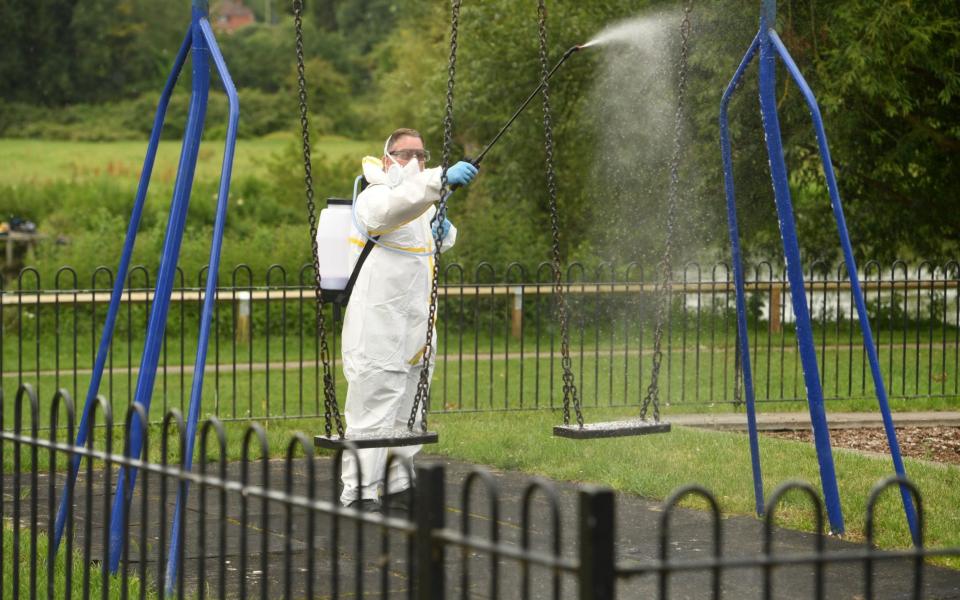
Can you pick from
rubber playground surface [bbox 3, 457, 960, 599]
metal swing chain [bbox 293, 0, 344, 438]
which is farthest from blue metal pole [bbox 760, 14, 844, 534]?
metal swing chain [bbox 293, 0, 344, 438]

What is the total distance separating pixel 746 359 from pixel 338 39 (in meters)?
43.8

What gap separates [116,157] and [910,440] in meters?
32.6

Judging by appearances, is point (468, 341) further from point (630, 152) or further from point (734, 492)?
point (734, 492)

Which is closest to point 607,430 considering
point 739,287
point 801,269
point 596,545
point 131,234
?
point 801,269

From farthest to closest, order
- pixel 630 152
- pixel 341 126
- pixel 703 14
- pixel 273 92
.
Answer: pixel 273 92, pixel 341 126, pixel 630 152, pixel 703 14

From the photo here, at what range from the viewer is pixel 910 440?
34.3 ft

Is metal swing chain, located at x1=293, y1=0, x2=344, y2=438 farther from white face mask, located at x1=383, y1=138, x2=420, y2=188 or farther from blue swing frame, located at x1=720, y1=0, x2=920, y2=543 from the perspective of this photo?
blue swing frame, located at x1=720, y1=0, x2=920, y2=543

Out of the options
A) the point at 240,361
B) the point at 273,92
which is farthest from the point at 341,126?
the point at 240,361

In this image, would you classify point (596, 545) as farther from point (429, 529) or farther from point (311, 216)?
point (311, 216)

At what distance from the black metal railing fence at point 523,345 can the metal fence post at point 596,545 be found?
871cm

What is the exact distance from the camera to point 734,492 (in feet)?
26.0

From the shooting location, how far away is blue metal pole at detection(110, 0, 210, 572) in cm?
613

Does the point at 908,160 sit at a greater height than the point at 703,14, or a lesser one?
lesser

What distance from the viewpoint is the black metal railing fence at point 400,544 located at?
124 inches
